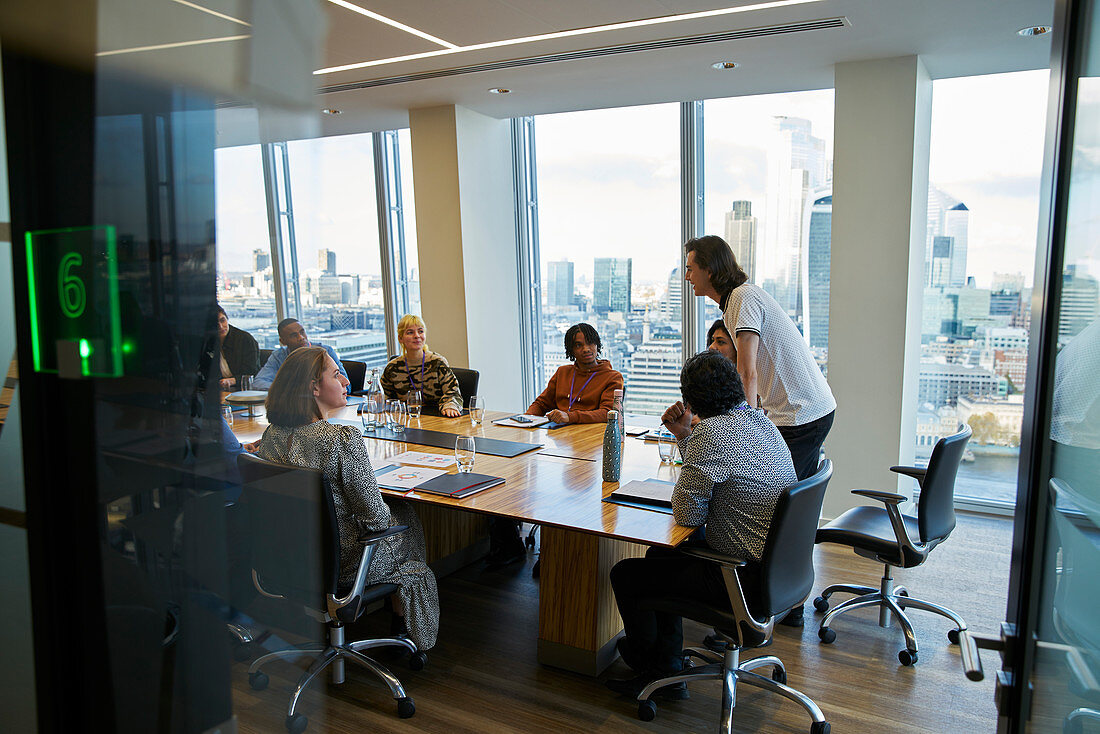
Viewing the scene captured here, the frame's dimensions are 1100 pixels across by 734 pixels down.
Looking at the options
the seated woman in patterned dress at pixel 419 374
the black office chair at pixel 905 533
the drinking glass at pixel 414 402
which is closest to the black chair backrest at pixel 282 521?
the black office chair at pixel 905 533

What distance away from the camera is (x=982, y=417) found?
16.4 ft

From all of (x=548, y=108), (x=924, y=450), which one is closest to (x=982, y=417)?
(x=924, y=450)

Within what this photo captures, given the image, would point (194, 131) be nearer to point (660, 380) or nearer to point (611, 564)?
point (611, 564)

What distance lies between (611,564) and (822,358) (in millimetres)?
3027

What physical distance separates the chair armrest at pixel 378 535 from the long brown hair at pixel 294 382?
2.03m

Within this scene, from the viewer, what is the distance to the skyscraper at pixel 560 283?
6.46m

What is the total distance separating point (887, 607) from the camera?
3262mm

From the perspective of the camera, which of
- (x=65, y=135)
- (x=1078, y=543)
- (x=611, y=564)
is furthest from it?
(x=611, y=564)

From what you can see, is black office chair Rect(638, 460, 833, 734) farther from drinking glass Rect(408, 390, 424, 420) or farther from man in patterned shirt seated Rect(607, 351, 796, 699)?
drinking glass Rect(408, 390, 424, 420)

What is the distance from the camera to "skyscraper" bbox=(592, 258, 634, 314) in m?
6.19

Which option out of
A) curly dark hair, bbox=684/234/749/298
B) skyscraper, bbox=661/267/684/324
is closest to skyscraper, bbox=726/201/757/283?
skyscraper, bbox=661/267/684/324

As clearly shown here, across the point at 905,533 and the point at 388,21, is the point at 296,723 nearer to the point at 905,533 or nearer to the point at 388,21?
the point at 905,533

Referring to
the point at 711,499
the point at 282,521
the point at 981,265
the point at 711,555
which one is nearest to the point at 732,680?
the point at 711,555

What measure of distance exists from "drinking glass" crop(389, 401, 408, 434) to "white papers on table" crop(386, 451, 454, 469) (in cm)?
39
